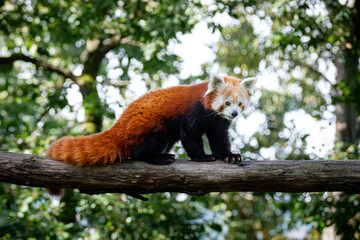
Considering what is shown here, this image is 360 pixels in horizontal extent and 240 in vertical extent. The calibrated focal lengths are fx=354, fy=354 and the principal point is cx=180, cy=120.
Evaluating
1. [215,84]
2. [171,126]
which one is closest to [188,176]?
[171,126]

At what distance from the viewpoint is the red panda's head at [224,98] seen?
344 cm

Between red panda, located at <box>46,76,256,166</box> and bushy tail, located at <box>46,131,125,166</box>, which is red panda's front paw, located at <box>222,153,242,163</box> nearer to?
red panda, located at <box>46,76,256,166</box>

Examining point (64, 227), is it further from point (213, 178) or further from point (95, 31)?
point (95, 31)

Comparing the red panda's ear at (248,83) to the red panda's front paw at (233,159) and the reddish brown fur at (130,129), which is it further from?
the red panda's front paw at (233,159)

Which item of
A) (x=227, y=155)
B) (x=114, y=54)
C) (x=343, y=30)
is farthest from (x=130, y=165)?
(x=114, y=54)

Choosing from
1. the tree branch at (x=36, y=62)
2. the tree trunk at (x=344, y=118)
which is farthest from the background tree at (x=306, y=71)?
the tree branch at (x=36, y=62)

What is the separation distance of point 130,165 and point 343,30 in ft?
12.5

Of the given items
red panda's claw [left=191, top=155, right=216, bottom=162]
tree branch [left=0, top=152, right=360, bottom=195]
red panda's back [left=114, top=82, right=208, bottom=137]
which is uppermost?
red panda's back [left=114, top=82, right=208, bottom=137]

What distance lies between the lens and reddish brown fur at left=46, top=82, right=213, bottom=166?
121 inches

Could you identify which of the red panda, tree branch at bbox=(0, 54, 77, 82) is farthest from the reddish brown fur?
tree branch at bbox=(0, 54, 77, 82)

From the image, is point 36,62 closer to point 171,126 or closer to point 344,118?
point 171,126

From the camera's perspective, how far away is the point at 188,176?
301cm

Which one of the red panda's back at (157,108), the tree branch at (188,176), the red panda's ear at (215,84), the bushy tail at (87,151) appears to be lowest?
the tree branch at (188,176)

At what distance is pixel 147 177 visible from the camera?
9.87 ft
